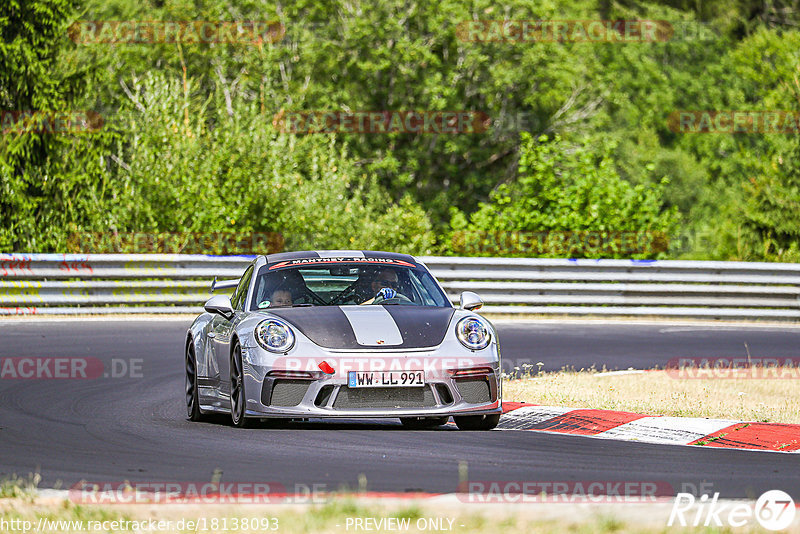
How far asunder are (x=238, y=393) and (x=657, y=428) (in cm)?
290

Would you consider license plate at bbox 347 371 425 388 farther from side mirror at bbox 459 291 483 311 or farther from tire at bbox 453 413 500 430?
side mirror at bbox 459 291 483 311

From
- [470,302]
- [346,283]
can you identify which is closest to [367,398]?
[470,302]

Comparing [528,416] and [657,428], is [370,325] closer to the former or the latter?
[528,416]

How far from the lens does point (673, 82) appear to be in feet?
189

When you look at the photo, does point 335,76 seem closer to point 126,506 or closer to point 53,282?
point 53,282

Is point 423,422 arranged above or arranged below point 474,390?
below

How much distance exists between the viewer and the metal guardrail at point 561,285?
66.9ft

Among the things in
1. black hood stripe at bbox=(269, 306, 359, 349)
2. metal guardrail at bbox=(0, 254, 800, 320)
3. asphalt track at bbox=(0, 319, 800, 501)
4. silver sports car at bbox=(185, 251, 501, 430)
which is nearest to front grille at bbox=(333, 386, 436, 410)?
silver sports car at bbox=(185, 251, 501, 430)

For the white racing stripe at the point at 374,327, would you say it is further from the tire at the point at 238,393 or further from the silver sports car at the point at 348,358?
the tire at the point at 238,393

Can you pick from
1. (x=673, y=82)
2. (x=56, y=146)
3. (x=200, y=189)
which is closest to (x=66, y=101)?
(x=56, y=146)

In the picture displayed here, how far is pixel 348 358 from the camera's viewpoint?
8.65 m

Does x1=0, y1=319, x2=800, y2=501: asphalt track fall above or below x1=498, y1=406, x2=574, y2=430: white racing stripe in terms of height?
above

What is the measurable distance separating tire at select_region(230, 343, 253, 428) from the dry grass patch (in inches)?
109

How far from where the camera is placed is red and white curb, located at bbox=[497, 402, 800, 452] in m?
8.55
